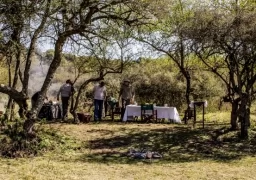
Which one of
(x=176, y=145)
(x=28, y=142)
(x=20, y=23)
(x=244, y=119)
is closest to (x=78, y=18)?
(x=20, y=23)

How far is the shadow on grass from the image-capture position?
400 inches

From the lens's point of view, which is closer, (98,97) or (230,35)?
(230,35)

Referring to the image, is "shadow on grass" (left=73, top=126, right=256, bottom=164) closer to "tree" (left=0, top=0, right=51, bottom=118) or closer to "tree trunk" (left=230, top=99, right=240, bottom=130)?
"tree trunk" (left=230, top=99, right=240, bottom=130)

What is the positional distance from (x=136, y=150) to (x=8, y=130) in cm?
328

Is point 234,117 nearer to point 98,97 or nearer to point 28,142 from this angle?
point 98,97

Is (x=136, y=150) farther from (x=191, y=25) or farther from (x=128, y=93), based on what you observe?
(x=128, y=93)

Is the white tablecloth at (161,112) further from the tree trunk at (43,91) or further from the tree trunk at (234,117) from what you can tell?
the tree trunk at (43,91)

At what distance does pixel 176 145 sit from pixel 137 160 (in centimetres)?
255

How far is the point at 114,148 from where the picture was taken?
1138 cm

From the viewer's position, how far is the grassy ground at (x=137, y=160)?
8102mm

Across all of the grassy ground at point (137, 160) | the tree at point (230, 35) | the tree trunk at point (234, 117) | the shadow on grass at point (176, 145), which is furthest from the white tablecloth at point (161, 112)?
the tree at point (230, 35)

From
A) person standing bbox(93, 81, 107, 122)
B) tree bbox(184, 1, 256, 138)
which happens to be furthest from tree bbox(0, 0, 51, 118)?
person standing bbox(93, 81, 107, 122)

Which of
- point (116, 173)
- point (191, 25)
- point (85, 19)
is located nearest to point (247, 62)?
point (191, 25)

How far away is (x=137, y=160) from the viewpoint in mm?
9648
